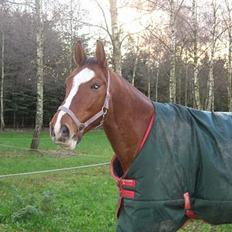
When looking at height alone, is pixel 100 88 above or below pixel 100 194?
above

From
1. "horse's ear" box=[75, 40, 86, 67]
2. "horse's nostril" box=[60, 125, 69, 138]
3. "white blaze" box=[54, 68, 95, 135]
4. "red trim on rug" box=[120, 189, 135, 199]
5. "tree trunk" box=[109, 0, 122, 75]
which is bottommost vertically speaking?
"red trim on rug" box=[120, 189, 135, 199]

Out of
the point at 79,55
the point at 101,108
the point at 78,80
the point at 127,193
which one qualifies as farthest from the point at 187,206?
the point at 79,55

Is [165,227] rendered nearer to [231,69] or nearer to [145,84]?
[231,69]

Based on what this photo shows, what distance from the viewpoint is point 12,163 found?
13.9 metres

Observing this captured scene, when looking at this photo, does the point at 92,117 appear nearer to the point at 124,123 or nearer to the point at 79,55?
the point at 124,123

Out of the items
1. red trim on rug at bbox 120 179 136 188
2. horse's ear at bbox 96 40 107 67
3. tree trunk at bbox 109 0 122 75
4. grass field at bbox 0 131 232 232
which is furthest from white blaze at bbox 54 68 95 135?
tree trunk at bbox 109 0 122 75

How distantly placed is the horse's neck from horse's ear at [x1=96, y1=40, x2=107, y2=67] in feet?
0.45

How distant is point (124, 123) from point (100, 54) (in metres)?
0.59

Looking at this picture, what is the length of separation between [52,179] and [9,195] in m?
2.47

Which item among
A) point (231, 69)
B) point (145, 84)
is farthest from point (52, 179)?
point (145, 84)

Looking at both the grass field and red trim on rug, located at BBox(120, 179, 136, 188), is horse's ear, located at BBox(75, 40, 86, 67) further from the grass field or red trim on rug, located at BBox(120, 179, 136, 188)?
the grass field

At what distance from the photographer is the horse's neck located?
3.61m

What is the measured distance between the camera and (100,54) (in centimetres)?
352

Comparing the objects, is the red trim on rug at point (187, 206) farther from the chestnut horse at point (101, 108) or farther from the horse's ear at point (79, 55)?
the horse's ear at point (79, 55)
